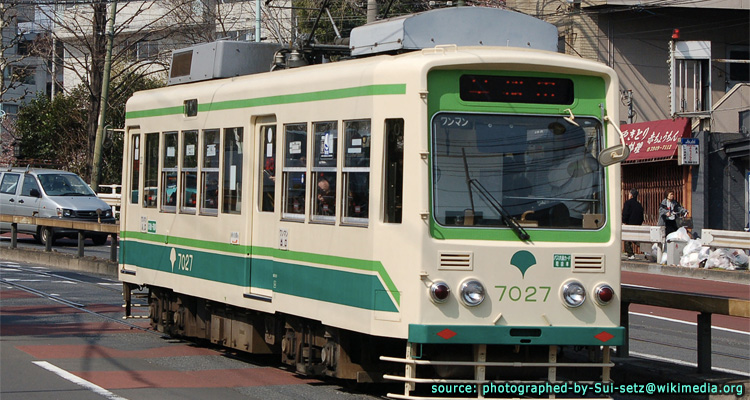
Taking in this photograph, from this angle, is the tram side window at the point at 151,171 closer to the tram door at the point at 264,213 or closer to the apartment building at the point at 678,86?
the tram door at the point at 264,213

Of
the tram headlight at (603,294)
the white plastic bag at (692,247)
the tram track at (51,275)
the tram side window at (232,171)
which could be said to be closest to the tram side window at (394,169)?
the tram headlight at (603,294)

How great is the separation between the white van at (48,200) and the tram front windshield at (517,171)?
67.9 ft

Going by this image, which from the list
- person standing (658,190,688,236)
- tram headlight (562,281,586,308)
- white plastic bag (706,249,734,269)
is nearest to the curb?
white plastic bag (706,249,734,269)

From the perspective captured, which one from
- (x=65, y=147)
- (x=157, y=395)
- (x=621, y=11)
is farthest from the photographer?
(x=65, y=147)

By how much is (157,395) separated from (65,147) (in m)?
37.8

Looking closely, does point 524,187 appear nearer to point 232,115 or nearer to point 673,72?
point 232,115

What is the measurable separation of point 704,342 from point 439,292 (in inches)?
112

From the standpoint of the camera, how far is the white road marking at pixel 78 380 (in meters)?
9.02

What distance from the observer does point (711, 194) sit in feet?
96.5

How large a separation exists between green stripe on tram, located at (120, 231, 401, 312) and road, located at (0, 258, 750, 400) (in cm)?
91

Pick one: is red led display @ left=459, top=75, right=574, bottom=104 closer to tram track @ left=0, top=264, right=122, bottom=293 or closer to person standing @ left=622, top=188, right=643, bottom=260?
tram track @ left=0, top=264, right=122, bottom=293

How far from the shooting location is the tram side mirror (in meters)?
8.00

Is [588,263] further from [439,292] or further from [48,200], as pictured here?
[48,200]

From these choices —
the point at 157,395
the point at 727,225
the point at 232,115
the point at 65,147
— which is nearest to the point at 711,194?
the point at 727,225
